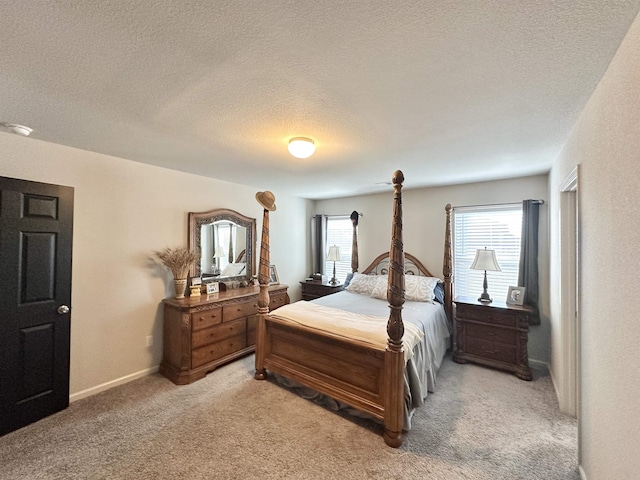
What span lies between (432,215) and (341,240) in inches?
69.8

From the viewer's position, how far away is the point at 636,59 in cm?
101

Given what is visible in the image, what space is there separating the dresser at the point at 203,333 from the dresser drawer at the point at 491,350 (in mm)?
2817

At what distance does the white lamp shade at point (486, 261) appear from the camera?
3260 millimetres

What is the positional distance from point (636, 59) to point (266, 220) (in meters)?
2.79

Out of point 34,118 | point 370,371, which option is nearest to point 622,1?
point 370,371

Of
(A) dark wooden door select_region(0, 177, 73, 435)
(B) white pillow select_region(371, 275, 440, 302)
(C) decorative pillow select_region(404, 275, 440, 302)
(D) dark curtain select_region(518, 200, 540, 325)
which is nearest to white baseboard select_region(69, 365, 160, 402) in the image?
(A) dark wooden door select_region(0, 177, 73, 435)

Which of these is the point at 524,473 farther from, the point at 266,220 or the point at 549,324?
the point at 266,220

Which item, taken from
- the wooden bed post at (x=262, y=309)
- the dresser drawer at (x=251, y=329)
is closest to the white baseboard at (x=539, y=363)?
the wooden bed post at (x=262, y=309)

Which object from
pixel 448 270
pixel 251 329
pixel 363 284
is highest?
pixel 448 270

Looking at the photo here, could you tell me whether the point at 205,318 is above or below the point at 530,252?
below

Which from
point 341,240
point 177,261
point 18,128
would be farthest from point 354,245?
point 18,128

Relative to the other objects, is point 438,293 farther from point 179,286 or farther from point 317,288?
point 179,286

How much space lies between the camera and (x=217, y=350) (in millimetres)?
3172

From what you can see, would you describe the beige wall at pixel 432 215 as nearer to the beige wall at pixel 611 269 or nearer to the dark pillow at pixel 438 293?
the dark pillow at pixel 438 293
